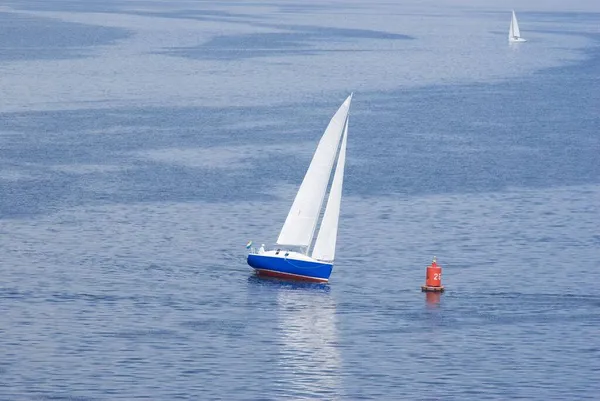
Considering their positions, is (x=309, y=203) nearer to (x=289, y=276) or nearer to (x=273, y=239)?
(x=289, y=276)

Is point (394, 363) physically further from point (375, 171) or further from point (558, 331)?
point (375, 171)

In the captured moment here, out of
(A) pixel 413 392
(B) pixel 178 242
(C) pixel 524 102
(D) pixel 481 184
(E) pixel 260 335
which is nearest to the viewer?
(A) pixel 413 392

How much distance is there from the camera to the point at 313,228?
7412 cm

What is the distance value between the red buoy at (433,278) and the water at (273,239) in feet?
2.82

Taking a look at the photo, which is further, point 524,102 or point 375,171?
point 524,102

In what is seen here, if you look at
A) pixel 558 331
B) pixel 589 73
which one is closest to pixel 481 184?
pixel 558 331

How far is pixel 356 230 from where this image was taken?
85.6m

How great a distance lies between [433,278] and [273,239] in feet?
49.6

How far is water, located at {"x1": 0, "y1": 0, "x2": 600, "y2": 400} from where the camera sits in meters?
57.5

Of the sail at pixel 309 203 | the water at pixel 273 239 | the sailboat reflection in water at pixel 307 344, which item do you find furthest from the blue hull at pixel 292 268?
the sail at pixel 309 203

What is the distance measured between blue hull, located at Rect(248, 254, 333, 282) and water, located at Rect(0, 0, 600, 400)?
0.75 metres

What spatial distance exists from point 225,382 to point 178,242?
84.7 ft

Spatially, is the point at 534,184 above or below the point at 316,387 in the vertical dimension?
above

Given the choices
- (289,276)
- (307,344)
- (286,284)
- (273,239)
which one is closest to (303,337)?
(307,344)
